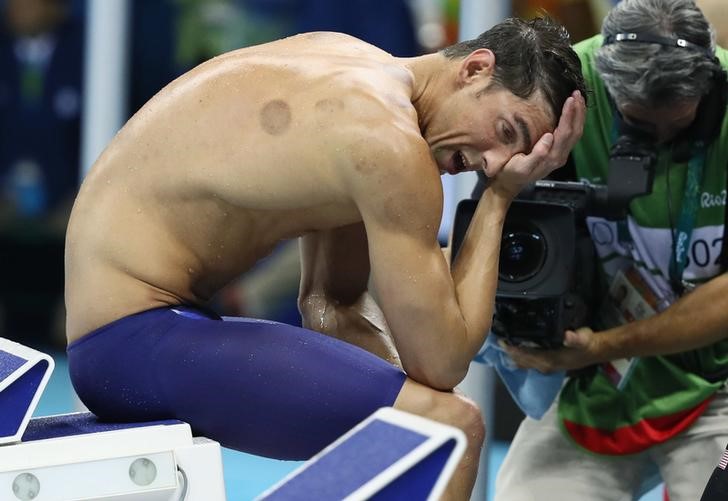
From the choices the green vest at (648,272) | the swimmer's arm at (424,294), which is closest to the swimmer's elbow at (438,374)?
the swimmer's arm at (424,294)

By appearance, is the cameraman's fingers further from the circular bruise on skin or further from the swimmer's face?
the circular bruise on skin

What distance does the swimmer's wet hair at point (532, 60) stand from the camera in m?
2.54

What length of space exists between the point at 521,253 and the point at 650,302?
1.36ft

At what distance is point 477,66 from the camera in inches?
101

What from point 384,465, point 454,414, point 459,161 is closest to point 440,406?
point 454,414

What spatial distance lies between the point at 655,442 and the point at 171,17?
3.73m

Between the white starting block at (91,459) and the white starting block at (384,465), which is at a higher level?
the white starting block at (384,465)

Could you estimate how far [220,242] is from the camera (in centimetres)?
258

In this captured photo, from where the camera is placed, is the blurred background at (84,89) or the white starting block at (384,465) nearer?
the white starting block at (384,465)

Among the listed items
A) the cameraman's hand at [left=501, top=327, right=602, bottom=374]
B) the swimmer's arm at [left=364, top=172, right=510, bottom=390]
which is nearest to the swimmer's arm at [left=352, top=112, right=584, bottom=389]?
the swimmer's arm at [left=364, top=172, right=510, bottom=390]

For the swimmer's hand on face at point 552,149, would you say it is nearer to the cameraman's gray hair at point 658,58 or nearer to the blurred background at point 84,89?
the cameraman's gray hair at point 658,58

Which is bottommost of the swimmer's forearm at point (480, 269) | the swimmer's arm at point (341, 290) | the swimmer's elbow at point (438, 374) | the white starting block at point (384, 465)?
the swimmer's arm at point (341, 290)

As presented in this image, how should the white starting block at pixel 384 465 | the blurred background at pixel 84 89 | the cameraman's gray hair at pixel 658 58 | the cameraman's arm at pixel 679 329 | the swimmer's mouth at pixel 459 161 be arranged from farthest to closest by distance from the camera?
the blurred background at pixel 84 89 < the cameraman's arm at pixel 679 329 < the cameraman's gray hair at pixel 658 58 < the swimmer's mouth at pixel 459 161 < the white starting block at pixel 384 465

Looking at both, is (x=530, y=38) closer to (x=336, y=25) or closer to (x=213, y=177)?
(x=213, y=177)
